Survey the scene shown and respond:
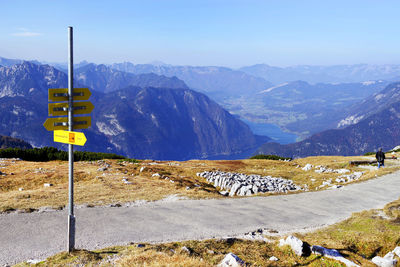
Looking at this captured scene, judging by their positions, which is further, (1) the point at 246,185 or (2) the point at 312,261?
(1) the point at 246,185

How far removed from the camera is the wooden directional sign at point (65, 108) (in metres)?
10.9

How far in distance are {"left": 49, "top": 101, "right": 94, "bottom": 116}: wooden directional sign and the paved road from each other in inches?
238

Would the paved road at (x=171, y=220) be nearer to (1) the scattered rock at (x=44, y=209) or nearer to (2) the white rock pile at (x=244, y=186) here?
(1) the scattered rock at (x=44, y=209)

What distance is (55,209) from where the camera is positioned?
1836 cm

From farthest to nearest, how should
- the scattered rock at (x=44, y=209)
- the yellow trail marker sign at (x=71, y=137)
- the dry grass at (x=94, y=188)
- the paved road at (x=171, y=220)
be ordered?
the dry grass at (x=94, y=188) → the scattered rock at (x=44, y=209) → the paved road at (x=171, y=220) → the yellow trail marker sign at (x=71, y=137)

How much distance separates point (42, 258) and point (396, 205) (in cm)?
2259

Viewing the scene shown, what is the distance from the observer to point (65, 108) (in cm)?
1113

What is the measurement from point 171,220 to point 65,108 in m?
9.34

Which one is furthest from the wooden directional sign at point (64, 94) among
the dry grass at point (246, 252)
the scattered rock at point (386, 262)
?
the scattered rock at point (386, 262)

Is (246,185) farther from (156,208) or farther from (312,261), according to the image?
(312,261)

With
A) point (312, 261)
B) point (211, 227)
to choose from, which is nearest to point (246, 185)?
point (211, 227)

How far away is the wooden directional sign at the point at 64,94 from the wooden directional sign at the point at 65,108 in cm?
19

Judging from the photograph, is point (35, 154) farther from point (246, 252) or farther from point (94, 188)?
point (246, 252)

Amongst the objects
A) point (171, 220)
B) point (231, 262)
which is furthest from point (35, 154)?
point (231, 262)
